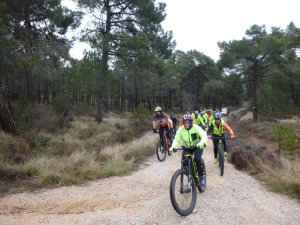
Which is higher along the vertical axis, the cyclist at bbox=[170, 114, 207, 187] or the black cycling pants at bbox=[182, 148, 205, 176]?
the cyclist at bbox=[170, 114, 207, 187]

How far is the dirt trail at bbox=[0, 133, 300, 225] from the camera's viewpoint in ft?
21.6

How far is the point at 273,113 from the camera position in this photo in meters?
39.8

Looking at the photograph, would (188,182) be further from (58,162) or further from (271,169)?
(58,162)

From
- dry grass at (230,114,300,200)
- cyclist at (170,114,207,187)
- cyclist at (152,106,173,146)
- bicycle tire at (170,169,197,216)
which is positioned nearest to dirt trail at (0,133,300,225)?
bicycle tire at (170,169,197,216)

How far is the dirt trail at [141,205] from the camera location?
659 cm

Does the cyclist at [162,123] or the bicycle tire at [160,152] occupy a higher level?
the cyclist at [162,123]

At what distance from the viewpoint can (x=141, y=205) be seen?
24.3ft

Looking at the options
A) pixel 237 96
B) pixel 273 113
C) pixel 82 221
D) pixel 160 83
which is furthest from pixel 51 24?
pixel 237 96

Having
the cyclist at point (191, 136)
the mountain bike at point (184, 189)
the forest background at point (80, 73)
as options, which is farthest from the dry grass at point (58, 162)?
the mountain bike at point (184, 189)

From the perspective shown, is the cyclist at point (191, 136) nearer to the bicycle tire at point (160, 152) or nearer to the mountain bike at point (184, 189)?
the mountain bike at point (184, 189)

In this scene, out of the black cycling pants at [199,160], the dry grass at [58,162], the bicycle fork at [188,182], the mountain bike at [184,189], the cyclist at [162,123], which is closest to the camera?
the mountain bike at [184,189]

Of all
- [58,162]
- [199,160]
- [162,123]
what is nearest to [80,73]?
[162,123]

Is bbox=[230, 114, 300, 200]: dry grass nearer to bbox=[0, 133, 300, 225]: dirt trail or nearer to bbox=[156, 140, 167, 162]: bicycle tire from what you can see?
bbox=[0, 133, 300, 225]: dirt trail

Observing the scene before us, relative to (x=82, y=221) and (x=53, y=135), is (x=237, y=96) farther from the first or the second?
(x=82, y=221)
